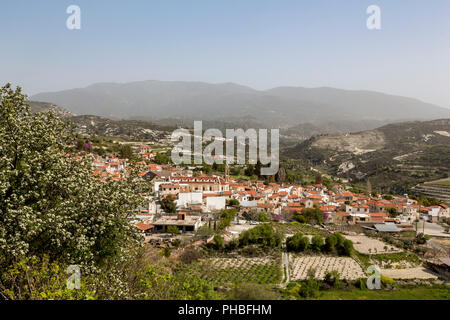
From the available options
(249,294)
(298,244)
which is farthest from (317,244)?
(249,294)

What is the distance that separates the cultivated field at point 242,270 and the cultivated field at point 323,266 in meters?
1.22

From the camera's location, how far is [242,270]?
24.0 m

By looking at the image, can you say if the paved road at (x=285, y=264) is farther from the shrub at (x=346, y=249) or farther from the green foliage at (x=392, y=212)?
the green foliage at (x=392, y=212)

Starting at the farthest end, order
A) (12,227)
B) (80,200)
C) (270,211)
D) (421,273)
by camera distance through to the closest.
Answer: (270,211) → (421,273) → (80,200) → (12,227)

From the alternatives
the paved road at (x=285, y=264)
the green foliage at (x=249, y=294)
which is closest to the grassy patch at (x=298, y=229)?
the paved road at (x=285, y=264)

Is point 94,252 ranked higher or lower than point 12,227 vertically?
lower

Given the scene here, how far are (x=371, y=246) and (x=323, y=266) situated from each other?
8115 mm

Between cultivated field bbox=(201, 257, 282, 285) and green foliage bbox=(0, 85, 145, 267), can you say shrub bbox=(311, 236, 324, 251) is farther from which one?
green foliage bbox=(0, 85, 145, 267)

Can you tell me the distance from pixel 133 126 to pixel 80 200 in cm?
11688

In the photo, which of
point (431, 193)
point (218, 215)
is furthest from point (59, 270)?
point (431, 193)

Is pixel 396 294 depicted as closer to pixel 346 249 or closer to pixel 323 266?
pixel 323 266
